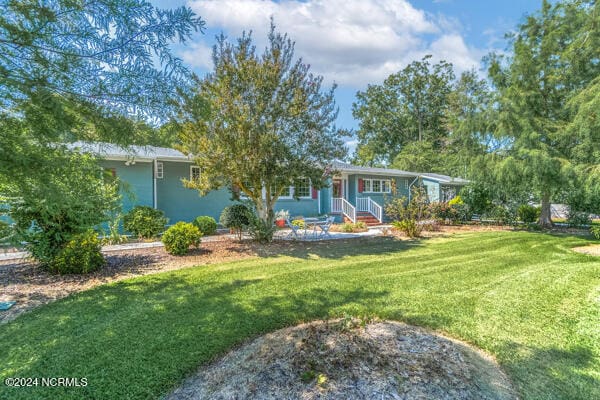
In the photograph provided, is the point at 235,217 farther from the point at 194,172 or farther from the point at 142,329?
the point at 142,329

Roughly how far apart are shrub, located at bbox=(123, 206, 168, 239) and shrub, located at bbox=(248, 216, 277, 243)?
3.29m

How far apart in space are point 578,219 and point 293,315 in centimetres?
1614

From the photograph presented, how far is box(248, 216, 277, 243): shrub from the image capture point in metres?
9.78

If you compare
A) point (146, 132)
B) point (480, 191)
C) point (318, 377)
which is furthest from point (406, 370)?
point (480, 191)

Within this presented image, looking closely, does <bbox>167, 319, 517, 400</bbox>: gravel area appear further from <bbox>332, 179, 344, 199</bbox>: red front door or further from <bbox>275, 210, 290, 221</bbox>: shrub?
<bbox>332, 179, 344, 199</bbox>: red front door

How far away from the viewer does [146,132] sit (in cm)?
282

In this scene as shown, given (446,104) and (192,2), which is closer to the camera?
(192,2)

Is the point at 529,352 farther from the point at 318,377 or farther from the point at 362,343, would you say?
the point at 318,377

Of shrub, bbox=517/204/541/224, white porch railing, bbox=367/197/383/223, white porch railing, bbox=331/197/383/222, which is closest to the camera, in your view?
shrub, bbox=517/204/541/224

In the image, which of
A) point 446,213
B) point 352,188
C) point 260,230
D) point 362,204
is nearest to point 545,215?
point 446,213

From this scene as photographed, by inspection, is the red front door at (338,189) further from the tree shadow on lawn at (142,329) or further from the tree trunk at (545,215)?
the tree shadow on lawn at (142,329)

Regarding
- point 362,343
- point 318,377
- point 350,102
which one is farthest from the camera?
point 350,102

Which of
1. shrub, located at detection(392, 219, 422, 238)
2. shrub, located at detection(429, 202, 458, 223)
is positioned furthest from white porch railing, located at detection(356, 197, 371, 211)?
shrub, located at detection(392, 219, 422, 238)

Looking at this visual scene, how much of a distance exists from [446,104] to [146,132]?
124 feet
